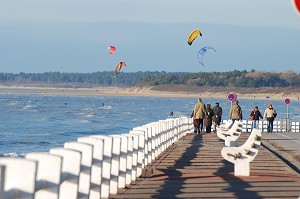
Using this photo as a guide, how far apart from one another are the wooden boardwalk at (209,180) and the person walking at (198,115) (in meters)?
17.1

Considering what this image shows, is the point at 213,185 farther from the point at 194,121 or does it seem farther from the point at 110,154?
the point at 194,121

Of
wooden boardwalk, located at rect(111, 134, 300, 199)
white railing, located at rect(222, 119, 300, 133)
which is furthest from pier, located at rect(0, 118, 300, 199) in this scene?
white railing, located at rect(222, 119, 300, 133)

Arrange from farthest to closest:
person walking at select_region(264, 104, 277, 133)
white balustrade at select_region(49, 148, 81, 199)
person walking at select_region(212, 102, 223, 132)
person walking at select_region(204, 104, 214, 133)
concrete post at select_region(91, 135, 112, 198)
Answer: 1. person walking at select_region(264, 104, 277, 133)
2. person walking at select_region(212, 102, 223, 132)
3. person walking at select_region(204, 104, 214, 133)
4. concrete post at select_region(91, 135, 112, 198)
5. white balustrade at select_region(49, 148, 81, 199)

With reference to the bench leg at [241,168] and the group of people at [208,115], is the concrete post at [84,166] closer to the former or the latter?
the bench leg at [241,168]

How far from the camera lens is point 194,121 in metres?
45.0

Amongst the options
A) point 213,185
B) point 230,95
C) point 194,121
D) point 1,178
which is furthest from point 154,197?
point 230,95

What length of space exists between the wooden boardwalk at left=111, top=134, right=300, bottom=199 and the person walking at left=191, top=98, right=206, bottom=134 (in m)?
17.1

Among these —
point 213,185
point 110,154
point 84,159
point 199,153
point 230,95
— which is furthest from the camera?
point 230,95

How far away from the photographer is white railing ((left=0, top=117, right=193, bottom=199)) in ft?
26.4

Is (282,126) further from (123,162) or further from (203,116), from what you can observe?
(123,162)

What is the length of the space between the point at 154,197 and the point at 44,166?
19.6 feet

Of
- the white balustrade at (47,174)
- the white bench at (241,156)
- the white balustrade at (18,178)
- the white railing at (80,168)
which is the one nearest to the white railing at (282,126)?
the white railing at (80,168)

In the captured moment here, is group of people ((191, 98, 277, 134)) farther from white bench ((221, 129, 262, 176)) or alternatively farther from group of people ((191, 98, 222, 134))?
white bench ((221, 129, 262, 176))

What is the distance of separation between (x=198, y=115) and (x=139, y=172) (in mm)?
24734
